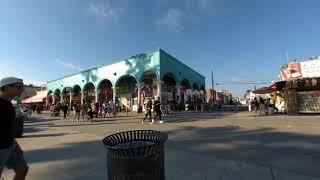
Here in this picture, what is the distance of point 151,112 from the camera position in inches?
811

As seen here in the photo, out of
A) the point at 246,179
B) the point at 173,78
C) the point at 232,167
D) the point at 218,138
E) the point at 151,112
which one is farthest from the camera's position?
the point at 173,78

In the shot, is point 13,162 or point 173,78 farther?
point 173,78

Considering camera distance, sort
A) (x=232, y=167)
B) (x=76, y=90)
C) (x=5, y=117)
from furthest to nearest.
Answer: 1. (x=76, y=90)
2. (x=232, y=167)
3. (x=5, y=117)

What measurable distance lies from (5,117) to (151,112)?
1627 cm

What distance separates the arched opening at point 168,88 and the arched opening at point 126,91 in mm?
3603

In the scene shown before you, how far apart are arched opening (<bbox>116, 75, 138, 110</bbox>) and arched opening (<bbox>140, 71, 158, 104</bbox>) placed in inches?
72.5

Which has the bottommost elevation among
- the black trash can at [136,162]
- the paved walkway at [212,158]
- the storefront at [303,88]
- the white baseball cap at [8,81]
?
the paved walkway at [212,158]

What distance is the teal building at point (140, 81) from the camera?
37.6 m

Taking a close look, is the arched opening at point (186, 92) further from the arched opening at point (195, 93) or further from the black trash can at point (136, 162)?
the black trash can at point (136, 162)

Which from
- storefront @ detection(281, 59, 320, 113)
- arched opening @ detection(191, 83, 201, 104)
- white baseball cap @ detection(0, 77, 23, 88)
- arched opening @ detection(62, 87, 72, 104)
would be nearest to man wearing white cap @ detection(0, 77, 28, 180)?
white baseball cap @ detection(0, 77, 23, 88)

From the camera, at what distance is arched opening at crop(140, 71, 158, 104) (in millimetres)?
39125

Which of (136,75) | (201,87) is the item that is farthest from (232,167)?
(201,87)

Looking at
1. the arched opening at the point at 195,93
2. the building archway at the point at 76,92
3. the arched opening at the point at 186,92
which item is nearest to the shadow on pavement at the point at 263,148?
the arched opening at the point at 186,92

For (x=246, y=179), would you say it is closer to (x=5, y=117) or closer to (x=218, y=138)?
(x=5, y=117)
